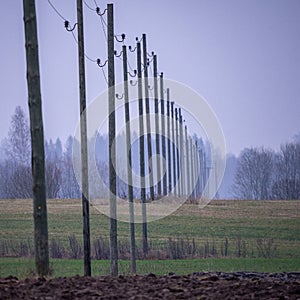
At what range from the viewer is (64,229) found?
50969mm

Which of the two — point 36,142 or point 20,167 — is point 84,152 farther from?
point 20,167

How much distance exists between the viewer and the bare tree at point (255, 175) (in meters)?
153

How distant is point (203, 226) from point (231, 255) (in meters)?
15.2

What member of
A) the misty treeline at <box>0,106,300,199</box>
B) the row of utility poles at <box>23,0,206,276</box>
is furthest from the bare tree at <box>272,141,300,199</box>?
the row of utility poles at <box>23,0,206,276</box>

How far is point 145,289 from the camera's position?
1473 cm

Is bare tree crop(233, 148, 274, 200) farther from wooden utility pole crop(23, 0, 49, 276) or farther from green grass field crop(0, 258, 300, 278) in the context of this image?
wooden utility pole crop(23, 0, 49, 276)

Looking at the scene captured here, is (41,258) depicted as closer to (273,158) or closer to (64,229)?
(64,229)

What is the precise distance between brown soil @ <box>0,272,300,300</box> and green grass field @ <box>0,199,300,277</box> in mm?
8810

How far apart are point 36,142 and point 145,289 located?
537 centimetres

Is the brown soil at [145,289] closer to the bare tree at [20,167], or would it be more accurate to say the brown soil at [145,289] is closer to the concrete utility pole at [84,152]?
the concrete utility pole at [84,152]

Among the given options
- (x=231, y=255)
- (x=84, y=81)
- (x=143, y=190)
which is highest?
(x=84, y=81)

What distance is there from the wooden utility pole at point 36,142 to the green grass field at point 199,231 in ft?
17.7

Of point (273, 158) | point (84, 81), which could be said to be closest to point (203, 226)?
point (84, 81)

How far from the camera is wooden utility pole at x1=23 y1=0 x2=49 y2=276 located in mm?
18922
